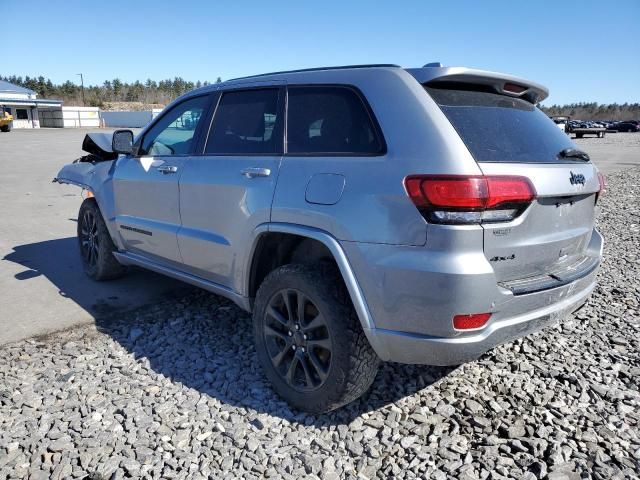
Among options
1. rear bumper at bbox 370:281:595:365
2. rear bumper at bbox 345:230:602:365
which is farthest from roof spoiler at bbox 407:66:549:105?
rear bumper at bbox 370:281:595:365

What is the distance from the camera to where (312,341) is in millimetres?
2711

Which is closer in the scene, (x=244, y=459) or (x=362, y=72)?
(x=244, y=459)

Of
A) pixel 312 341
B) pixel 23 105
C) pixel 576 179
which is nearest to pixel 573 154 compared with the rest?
pixel 576 179

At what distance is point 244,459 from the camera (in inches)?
94.6

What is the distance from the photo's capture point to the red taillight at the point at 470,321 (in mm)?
2184

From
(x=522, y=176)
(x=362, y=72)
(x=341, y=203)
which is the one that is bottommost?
(x=341, y=203)

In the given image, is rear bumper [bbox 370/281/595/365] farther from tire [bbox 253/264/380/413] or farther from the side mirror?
the side mirror

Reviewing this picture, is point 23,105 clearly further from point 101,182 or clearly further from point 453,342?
point 453,342

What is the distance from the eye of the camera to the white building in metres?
52.4

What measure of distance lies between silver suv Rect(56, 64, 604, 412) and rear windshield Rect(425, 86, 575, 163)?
0.01 meters

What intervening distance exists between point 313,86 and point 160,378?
2089mm

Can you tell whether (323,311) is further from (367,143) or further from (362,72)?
(362,72)

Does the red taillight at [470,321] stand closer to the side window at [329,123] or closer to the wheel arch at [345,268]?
the wheel arch at [345,268]

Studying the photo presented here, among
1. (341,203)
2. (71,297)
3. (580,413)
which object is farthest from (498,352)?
(71,297)
